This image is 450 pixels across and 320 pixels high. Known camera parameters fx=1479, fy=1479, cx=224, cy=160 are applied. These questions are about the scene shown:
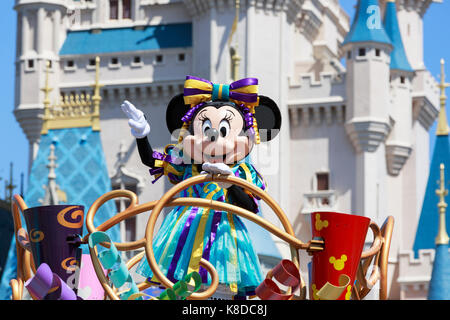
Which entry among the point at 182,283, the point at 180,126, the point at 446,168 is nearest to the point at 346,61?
the point at 446,168

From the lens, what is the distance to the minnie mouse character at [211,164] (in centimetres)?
742

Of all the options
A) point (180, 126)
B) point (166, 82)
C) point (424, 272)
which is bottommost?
Result: point (424, 272)

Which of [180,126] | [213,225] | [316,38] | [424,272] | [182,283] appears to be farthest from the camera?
[316,38]

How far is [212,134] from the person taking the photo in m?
7.73

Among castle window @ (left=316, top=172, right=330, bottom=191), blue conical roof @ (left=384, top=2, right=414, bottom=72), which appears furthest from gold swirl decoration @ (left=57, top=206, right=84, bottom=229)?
blue conical roof @ (left=384, top=2, right=414, bottom=72)

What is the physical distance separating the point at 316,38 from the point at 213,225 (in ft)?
78.2

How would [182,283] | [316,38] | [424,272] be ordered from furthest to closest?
[316,38], [424,272], [182,283]

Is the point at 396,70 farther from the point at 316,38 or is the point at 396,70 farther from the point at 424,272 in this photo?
the point at 424,272

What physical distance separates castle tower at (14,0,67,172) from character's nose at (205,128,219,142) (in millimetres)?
21077

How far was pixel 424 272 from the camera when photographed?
28.6m

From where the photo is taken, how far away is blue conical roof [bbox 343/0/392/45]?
28.1m

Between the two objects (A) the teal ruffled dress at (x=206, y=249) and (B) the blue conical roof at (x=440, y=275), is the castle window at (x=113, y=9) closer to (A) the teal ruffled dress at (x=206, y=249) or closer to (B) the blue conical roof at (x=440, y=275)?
(B) the blue conical roof at (x=440, y=275)

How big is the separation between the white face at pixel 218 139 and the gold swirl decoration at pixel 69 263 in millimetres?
1144

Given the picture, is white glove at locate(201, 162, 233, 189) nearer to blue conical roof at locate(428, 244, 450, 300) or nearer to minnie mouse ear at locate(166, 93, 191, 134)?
minnie mouse ear at locate(166, 93, 191, 134)
